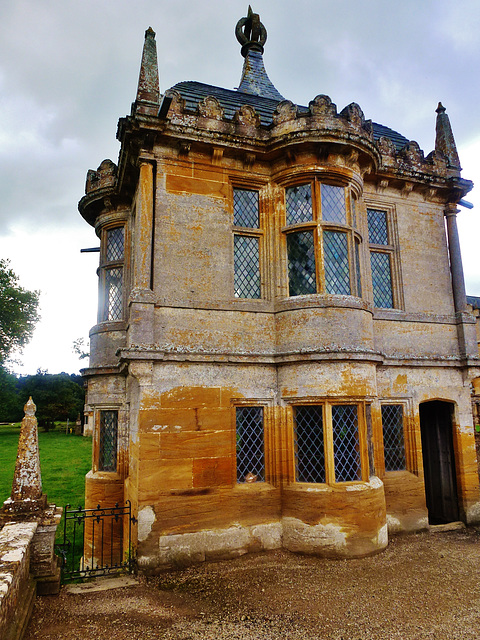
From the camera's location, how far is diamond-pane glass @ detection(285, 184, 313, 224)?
8.77m

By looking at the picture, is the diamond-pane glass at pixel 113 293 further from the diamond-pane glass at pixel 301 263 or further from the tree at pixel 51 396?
the tree at pixel 51 396

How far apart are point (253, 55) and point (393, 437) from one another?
1202 cm

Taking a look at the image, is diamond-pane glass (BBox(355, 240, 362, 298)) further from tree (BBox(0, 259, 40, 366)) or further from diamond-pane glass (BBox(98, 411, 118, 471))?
tree (BBox(0, 259, 40, 366))

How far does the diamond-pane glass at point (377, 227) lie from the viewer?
10266 millimetres

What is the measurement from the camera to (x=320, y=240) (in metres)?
8.53

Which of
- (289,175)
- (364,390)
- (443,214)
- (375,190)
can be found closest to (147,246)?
(289,175)

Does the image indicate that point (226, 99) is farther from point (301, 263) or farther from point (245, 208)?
point (301, 263)

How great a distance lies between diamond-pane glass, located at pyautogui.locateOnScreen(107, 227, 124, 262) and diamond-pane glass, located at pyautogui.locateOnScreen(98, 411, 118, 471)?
365 centimetres

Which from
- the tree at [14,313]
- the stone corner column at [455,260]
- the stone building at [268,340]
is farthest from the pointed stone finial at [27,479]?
the tree at [14,313]

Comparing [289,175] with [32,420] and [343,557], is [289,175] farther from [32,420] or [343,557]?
[343,557]

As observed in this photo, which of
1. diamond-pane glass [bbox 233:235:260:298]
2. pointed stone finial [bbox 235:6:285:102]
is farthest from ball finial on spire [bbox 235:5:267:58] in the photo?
diamond-pane glass [bbox 233:235:260:298]

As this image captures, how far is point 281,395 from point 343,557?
9.47ft

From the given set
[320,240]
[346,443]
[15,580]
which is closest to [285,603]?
[346,443]

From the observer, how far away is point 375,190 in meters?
10.3
